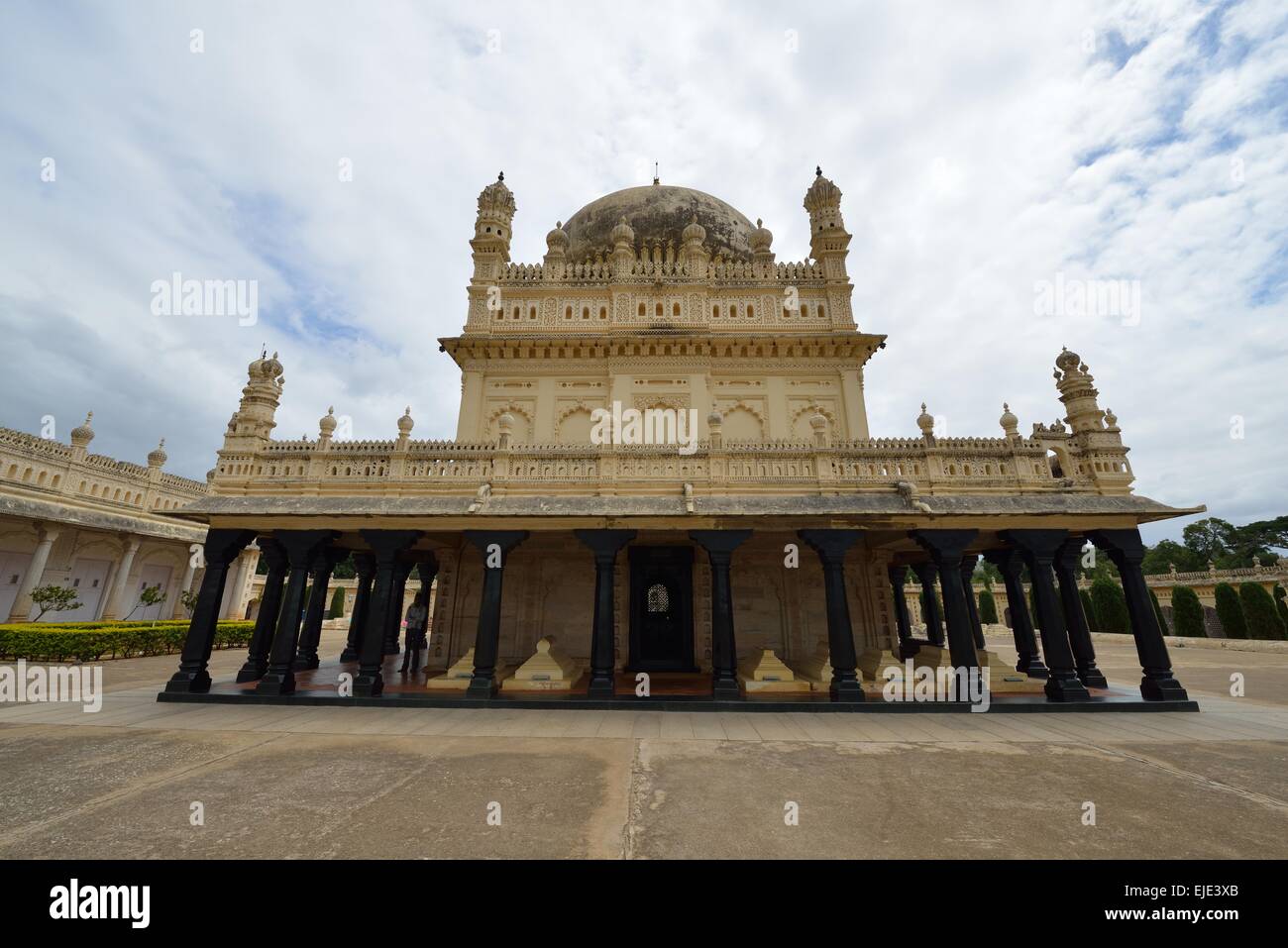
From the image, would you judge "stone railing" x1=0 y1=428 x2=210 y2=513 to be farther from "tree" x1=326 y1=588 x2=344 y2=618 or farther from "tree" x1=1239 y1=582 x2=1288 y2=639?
"tree" x1=1239 y1=582 x2=1288 y2=639

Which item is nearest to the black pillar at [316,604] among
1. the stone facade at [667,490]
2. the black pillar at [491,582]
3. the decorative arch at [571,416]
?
the stone facade at [667,490]

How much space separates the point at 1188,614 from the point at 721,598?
36.9m

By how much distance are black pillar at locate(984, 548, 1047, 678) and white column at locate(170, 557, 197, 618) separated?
41.9 meters

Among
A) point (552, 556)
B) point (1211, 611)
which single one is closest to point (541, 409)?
point (552, 556)

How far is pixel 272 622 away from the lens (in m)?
12.6

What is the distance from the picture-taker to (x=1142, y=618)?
10.7 m

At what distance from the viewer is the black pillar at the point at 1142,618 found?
1050cm

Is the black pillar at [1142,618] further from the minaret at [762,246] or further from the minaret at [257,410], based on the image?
the minaret at [257,410]

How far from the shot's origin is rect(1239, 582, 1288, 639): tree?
90.2 feet

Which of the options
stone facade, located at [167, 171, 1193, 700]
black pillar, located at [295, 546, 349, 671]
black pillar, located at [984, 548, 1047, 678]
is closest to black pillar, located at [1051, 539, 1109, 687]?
stone facade, located at [167, 171, 1193, 700]

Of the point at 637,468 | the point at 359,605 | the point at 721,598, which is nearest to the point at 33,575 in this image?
the point at 359,605

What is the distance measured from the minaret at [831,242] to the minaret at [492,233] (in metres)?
11.6
